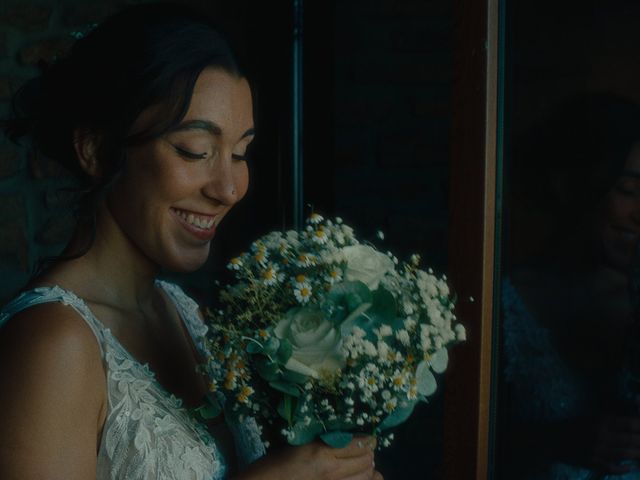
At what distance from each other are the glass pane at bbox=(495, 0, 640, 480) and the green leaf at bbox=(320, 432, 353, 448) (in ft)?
1.32

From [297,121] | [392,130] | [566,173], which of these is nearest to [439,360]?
[566,173]

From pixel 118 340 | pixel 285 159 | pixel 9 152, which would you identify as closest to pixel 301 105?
pixel 285 159

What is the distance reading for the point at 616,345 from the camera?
170cm

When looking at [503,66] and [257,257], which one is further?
[503,66]

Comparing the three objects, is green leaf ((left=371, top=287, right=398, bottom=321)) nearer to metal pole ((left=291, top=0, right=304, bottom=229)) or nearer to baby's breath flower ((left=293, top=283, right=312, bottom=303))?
baby's breath flower ((left=293, top=283, right=312, bottom=303))

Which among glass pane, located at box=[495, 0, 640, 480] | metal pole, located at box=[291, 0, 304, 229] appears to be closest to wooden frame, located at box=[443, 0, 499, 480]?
glass pane, located at box=[495, 0, 640, 480]

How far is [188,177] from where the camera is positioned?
1674 mm

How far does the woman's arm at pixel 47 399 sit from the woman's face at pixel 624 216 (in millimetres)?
995

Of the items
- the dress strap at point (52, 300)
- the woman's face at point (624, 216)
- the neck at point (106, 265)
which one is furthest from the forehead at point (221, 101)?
the woman's face at point (624, 216)

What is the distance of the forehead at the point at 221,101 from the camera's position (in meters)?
1.66

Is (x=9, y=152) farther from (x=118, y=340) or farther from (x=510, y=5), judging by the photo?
(x=510, y=5)

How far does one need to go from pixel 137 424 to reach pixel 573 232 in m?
0.92

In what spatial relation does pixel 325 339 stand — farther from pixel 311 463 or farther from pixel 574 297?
pixel 574 297

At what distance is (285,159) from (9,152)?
100 cm
